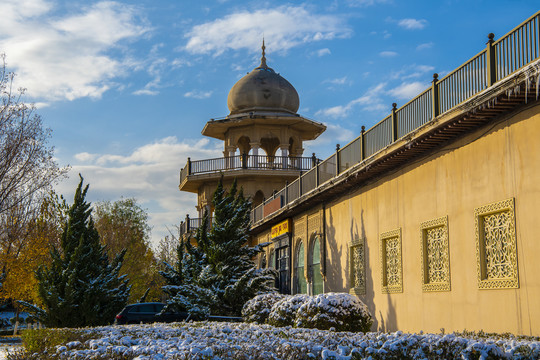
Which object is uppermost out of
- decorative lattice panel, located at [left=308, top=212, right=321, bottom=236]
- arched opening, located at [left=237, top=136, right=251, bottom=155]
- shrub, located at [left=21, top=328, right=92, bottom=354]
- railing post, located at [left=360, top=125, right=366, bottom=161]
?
arched opening, located at [left=237, top=136, right=251, bottom=155]

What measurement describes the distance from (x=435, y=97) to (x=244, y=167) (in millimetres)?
29145

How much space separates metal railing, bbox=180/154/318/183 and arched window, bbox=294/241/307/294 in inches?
527

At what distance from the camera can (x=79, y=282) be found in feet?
84.9

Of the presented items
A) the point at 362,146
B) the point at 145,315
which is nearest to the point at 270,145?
the point at 145,315

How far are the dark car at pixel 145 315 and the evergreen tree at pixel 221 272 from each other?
429 mm

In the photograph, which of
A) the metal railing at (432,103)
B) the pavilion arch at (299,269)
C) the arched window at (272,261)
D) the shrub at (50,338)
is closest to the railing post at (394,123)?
the metal railing at (432,103)

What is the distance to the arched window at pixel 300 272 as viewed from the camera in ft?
99.5

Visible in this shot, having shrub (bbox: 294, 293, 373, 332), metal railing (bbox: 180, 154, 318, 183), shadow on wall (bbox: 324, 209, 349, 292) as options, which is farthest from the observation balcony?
shrub (bbox: 294, 293, 373, 332)

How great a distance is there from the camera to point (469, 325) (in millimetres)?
15023

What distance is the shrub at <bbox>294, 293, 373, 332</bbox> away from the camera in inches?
627

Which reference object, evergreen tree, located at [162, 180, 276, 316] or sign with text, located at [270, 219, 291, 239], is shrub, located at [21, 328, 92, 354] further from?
sign with text, located at [270, 219, 291, 239]

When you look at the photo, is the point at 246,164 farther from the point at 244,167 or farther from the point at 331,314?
the point at 331,314

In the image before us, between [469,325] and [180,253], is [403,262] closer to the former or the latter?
[469,325]

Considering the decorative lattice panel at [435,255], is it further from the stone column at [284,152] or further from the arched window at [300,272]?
the stone column at [284,152]
